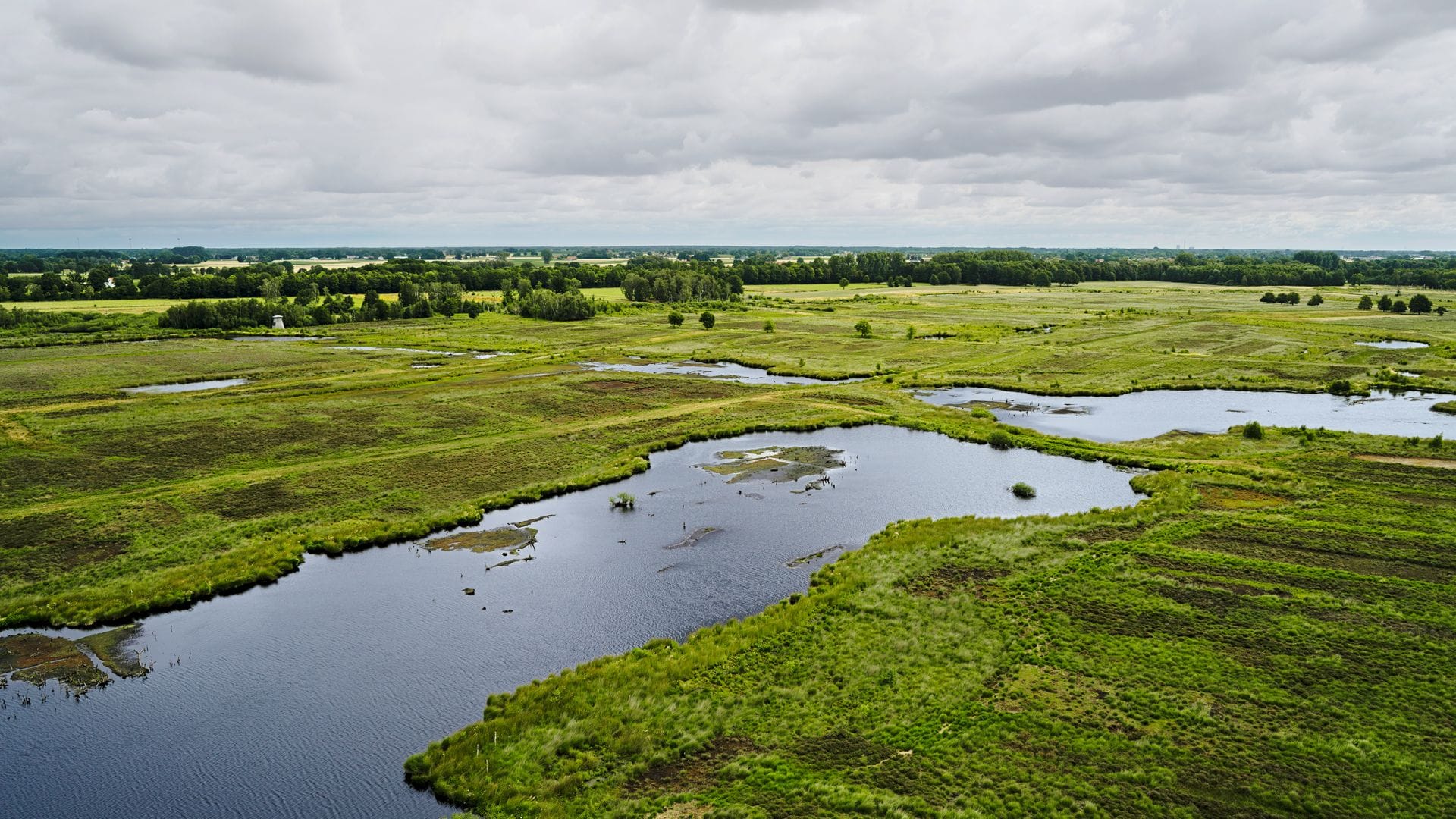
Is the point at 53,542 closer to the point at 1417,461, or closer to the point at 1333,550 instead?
the point at 1333,550

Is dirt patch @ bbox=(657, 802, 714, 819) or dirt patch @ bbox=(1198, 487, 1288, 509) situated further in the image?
dirt patch @ bbox=(1198, 487, 1288, 509)

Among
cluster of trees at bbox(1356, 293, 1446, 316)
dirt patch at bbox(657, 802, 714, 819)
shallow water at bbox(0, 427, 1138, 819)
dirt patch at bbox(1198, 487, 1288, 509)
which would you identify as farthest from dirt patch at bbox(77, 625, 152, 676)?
cluster of trees at bbox(1356, 293, 1446, 316)

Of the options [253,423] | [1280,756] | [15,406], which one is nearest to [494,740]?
[1280,756]

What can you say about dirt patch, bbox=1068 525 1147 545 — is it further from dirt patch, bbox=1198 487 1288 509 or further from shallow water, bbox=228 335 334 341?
shallow water, bbox=228 335 334 341

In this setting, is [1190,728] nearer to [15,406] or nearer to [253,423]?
[253,423]

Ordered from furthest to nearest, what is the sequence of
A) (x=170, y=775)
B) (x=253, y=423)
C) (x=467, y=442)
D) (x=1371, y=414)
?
(x=1371, y=414)
(x=253, y=423)
(x=467, y=442)
(x=170, y=775)

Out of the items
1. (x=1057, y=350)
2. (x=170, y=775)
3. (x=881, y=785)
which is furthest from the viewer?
(x=1057, y=350)

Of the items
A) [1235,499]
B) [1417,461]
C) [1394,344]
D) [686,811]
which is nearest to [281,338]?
[686,811]

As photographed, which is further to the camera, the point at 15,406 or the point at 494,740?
the point at 15,406
